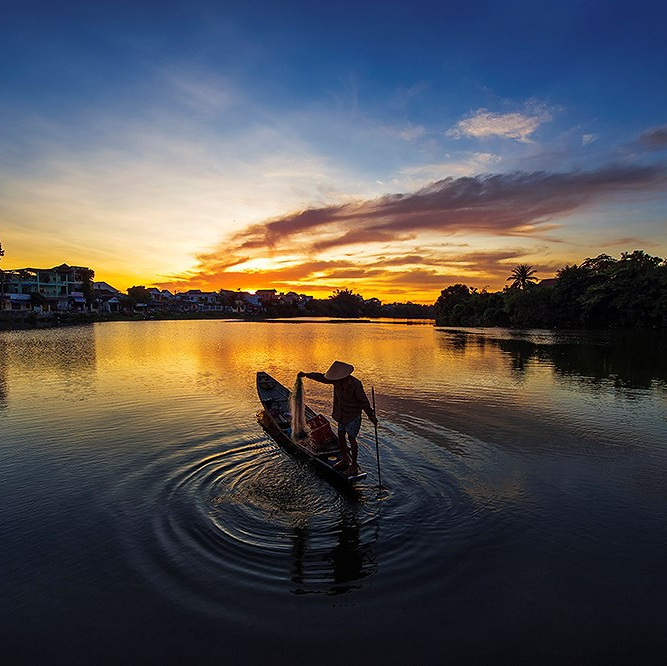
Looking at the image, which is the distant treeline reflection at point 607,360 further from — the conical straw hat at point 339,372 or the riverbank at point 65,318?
the riverbank at point 65,318

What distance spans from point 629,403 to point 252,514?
47.8ft

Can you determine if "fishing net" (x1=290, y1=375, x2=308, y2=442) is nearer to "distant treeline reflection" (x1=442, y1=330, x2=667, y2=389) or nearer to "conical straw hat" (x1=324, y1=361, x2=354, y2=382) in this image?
"conical straw hat" (x1=324, y1=361, x2=354, y2=382)

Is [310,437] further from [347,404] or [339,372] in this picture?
[339,372]

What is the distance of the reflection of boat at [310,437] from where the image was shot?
797 centimetres

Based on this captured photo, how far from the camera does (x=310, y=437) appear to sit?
369 inches

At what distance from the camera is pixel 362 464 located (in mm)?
9422

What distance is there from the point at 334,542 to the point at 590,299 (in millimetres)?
61853

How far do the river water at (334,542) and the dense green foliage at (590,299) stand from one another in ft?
158

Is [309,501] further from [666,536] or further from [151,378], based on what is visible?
[151,378]

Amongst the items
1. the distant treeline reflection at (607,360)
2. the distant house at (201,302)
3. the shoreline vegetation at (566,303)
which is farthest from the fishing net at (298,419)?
the distant house at (201,302)

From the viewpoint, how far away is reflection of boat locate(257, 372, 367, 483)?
7.97 m

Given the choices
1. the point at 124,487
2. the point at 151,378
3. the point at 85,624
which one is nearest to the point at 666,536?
the point at 85,624

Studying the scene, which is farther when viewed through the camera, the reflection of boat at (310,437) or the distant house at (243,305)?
the distant house at (243,305)

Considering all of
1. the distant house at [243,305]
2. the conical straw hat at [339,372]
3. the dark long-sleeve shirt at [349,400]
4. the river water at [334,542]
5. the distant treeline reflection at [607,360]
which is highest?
the distant house at [243,305]
